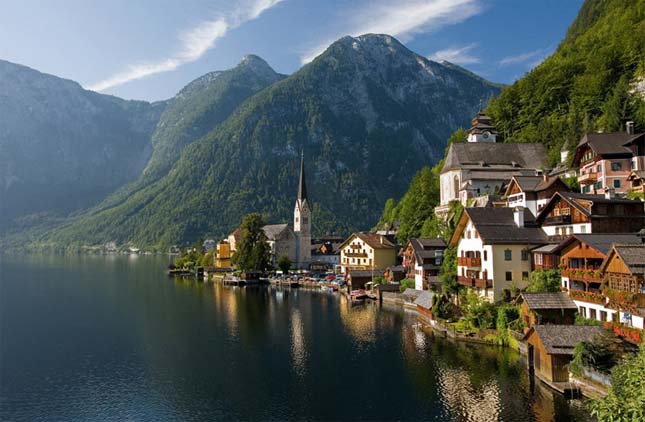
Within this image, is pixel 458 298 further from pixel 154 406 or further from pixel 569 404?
pixel 154 406

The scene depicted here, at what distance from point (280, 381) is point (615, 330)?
23.9 metres

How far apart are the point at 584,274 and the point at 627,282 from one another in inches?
227

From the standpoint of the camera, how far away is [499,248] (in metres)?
50.2

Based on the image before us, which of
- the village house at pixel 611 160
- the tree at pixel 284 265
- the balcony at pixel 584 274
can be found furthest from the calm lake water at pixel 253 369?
the tree at pixel 284 265

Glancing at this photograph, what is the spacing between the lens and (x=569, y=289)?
4100 cm

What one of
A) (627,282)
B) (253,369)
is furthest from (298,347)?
(627,282)

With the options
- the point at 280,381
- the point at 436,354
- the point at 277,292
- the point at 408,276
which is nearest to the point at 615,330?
the point at 436,354

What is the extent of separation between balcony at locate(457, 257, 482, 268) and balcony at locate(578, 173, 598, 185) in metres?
20.4

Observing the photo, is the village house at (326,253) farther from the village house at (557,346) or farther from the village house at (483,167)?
the village house at (557,346)

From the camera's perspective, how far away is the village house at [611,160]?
59325mm

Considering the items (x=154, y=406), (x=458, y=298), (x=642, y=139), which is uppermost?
(x=642, y=139)

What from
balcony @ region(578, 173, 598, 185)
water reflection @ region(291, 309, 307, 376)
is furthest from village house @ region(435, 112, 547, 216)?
water reflection @ region(291, 309, 307, 376)

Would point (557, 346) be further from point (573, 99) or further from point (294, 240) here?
point (294, 240)

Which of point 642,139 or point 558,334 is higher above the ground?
point 642,139
